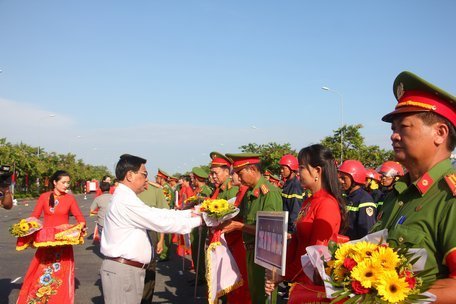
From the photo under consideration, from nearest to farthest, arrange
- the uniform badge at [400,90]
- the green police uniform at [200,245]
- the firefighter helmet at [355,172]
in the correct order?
the uniform badge at [400,90] → the firefighter helmet at [355,172] → the green police uniform at [200,245]

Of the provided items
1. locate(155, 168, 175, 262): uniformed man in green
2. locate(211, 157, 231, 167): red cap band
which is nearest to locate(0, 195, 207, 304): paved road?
locate(155, 168, 175, 262): uniformed man in green

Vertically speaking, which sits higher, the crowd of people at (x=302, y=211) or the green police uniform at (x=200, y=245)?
the crowd of people at (x=302, y=211)

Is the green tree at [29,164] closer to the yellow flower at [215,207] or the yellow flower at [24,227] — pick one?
the yellow flower at [24,227]

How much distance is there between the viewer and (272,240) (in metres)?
3.31

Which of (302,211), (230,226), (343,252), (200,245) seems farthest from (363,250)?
(200,245)

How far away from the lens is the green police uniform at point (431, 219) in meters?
1.82

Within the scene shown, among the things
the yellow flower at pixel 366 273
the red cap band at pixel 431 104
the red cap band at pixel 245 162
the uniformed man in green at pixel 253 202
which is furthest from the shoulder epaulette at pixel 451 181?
the red cap band at pixel 245 162

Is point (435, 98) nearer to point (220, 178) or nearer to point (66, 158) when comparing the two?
point (220, 178)

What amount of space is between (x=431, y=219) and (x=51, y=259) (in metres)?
5.85

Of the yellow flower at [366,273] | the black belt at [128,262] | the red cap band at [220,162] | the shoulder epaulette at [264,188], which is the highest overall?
the red cap band at [220,162]

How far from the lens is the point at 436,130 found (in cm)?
208

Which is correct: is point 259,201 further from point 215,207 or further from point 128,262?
point 128,262

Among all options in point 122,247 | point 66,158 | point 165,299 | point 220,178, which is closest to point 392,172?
point 220,178

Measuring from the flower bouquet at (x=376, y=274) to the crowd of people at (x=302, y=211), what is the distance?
0.08m
